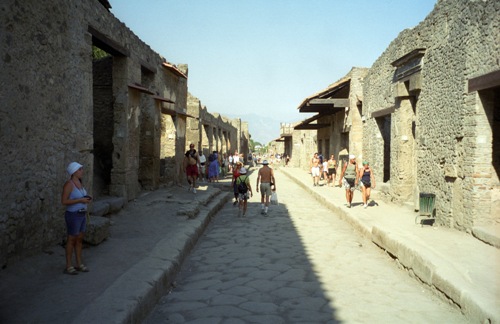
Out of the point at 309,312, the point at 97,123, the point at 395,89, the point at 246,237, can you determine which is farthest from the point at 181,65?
the point at 309,312

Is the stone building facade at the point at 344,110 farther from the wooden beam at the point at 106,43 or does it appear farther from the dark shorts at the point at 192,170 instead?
the wooden beam at the point at 106,43

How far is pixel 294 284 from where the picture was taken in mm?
4949

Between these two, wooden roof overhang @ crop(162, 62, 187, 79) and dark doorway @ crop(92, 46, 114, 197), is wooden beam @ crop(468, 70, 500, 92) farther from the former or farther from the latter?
wooden roof overhang @ crop(162, 62, 187, 79)

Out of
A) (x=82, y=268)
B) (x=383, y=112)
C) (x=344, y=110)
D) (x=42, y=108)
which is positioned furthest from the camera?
(x=344, y=110)

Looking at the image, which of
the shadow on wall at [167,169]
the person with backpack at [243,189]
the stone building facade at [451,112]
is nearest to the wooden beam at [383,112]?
the stone building facade at [451,112]

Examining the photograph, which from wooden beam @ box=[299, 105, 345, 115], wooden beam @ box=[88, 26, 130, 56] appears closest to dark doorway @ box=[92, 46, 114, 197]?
wooden beam @ box=[88, 26, 130, 56]

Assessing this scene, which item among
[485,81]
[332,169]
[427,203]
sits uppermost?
[485,81]

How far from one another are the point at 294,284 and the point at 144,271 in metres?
1.72

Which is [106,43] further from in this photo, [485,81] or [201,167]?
[201,167]

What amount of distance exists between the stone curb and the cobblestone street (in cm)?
17

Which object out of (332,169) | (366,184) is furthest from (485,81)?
(332,169)

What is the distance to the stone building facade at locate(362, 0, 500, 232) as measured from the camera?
6.95 m

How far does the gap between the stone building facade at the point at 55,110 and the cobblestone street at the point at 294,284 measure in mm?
1892

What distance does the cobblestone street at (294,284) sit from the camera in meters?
4.00
